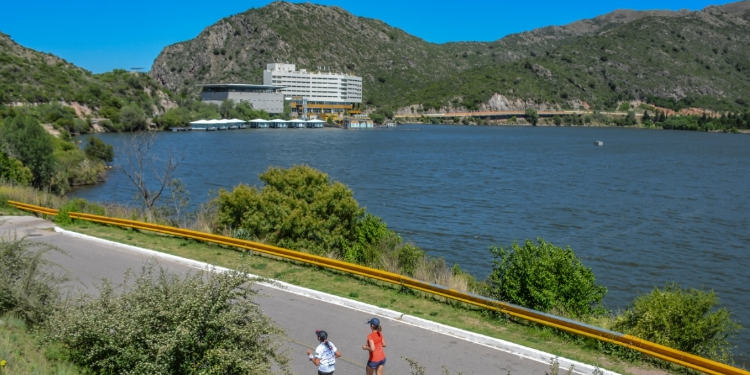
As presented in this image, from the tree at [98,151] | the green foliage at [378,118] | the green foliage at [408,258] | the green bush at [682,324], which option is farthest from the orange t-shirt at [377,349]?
the green foliage at [378,118]

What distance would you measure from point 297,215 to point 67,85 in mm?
114248

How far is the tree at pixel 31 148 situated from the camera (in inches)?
1566

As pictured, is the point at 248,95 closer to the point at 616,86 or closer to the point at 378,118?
the point at 378,118

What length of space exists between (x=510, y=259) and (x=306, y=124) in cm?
13597

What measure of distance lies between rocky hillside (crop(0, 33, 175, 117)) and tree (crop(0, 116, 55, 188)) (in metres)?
59.9

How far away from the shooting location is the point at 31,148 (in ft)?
132

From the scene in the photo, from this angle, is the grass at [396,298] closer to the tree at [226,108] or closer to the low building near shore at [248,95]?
the tree at [226,108]

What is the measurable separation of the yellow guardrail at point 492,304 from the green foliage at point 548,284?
1.37 m

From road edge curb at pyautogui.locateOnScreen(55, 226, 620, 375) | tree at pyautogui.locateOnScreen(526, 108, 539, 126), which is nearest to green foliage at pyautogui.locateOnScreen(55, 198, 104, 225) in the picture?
road edge curb at pyautogui.locateOnScreen(55, 226, 620, 375)

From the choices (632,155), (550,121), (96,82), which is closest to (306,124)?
(96,82)

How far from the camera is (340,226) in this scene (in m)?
18.0

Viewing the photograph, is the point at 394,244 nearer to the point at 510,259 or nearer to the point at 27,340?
the point at 510,259

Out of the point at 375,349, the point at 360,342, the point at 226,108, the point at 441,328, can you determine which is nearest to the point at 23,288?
the point at 360,342

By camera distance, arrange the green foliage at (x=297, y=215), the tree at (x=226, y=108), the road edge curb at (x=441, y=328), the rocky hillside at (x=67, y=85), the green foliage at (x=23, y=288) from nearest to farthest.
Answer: the green foliage at (x=23, y=288)
the road edge curb at (x=441, y=328)
the green foliage at (x=297, y=215)
the rocky hillside at (x=67, y=85)
the tree at (x=226, y=108)
